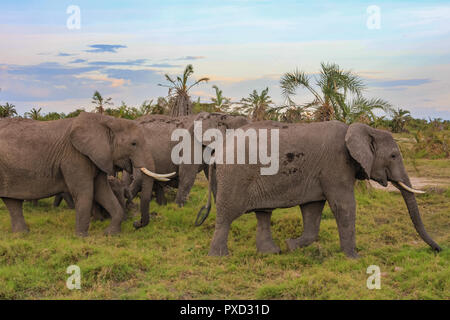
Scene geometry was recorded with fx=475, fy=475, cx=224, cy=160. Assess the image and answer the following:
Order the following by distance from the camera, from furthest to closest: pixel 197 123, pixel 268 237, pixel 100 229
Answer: pixel 197 123
pixel 100 229
pixel 268 237

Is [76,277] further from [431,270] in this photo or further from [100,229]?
[431,270]

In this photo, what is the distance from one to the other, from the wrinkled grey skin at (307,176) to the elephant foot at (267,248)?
2.12 ft

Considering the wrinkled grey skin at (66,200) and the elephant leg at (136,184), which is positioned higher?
the elephant leg at (136,184)

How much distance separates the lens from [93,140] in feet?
30.0

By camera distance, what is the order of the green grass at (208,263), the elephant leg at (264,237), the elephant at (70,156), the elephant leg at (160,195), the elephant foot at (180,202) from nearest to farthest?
the green grass at (208,263), the elephant leg at (264,237), the elephant at (70,156), the elephant foot at (180,202), the elephant leg at (160,195)

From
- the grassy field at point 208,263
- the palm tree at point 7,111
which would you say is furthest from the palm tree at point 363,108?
the palm tree at point 7,111

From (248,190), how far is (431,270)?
3029mm

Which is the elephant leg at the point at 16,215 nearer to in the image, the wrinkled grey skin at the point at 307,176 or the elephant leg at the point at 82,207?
the elephant leg at the point at 82,207

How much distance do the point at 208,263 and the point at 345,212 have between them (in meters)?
2.41

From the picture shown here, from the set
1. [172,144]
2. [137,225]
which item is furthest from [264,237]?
[172,144]

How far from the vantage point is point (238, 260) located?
25.6ft

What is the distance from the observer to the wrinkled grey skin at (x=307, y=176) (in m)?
7.82

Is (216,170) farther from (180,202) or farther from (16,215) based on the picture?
(16,215)
